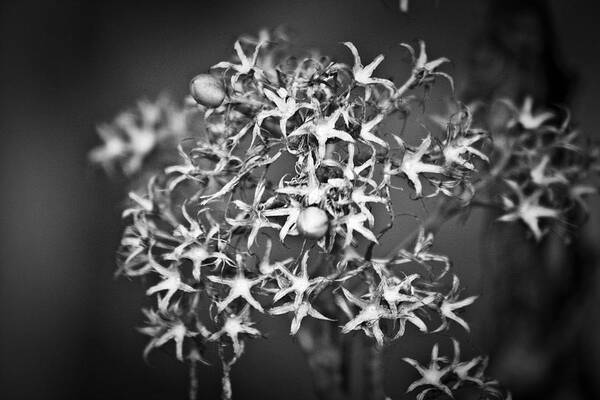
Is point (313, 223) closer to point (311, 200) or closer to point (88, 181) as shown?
point (311, 200)

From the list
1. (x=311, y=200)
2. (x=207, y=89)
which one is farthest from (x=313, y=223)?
(x=207, y=89)

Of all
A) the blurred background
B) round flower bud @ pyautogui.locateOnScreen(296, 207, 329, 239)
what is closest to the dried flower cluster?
round flower bud @ pyautogui.locateOnScreen(296, 207, 329, 239)

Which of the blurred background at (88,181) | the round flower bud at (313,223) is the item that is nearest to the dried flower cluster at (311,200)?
the round flower bud at (313,223)

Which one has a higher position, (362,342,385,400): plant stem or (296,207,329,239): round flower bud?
(296,207,329,239): round flower bud

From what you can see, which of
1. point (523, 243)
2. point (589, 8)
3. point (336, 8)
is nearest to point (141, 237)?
point (523, 243)

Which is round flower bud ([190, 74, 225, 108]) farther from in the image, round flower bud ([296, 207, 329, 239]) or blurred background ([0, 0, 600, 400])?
blurred background ([0, 0, 600, 400])

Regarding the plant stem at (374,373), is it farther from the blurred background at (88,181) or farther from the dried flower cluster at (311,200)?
the blurred background at (88,181)

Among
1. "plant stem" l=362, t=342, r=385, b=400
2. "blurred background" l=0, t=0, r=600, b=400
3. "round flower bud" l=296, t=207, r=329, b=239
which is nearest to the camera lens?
"round flower bud" l=296, t=207, r=329, b=239
